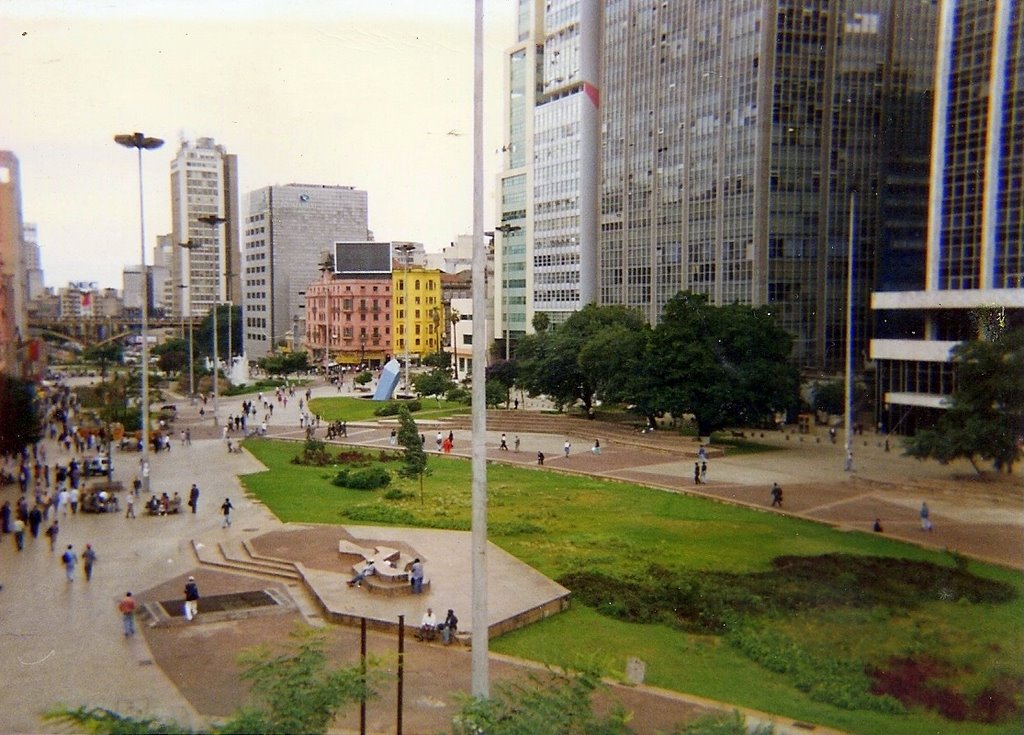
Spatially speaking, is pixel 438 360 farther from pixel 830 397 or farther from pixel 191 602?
pixel 191 602

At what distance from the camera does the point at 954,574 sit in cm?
1414

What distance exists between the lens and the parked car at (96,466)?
22156mm

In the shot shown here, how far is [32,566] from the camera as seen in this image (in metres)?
15.1

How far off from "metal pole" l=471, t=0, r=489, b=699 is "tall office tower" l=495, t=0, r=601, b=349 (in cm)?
4030

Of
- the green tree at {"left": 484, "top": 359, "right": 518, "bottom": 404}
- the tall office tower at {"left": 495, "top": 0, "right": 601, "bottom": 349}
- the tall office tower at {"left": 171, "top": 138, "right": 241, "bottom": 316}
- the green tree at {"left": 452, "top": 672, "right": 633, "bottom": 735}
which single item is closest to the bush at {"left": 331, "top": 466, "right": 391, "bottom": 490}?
the green tree at {"left": 452, "top": 672, "right": 633, "bottom": 735}

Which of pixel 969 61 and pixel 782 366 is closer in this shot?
pixel 969 61

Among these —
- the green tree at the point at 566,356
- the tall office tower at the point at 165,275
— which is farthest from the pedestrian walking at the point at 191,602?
the tall office tower at the point at 165,275

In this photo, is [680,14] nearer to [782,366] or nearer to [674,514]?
[782,366]

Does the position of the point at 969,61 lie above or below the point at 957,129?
above

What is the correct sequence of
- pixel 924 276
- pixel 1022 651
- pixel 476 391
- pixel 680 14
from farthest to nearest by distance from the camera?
pixel 680 14, pixel 924 276, pixel 1022 651, pixel 476 391

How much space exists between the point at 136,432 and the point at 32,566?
14431mm

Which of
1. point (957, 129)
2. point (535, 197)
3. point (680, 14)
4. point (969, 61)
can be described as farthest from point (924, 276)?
point (535, 197)

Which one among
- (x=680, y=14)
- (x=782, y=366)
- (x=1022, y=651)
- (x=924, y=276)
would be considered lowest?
(x=1022, y=651)

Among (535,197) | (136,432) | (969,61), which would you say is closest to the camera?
(969,61)
